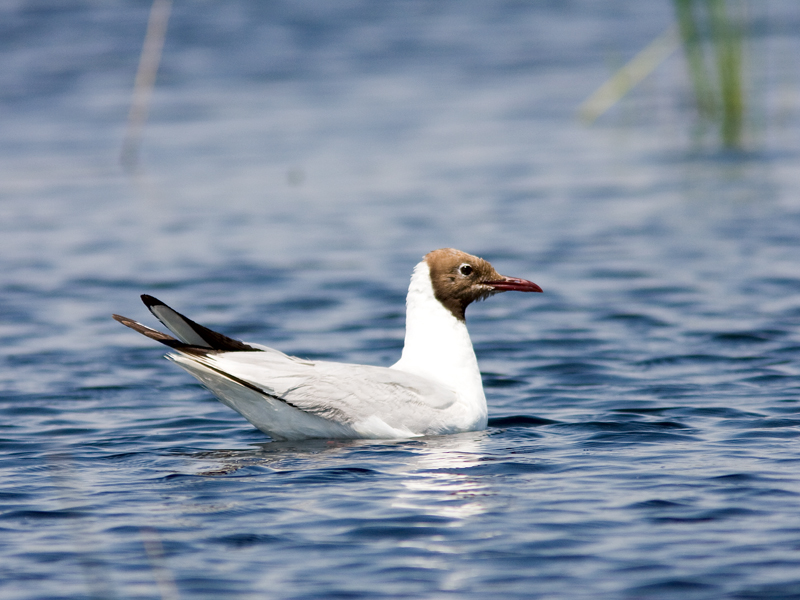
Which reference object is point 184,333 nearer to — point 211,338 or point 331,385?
point 211,338

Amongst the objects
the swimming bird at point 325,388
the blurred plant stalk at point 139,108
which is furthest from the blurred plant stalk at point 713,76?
the swimming bird at point 325,388

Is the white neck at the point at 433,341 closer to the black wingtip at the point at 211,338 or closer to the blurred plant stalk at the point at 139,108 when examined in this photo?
the black wingtip at the point at 211,338

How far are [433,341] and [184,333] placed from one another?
1635mm

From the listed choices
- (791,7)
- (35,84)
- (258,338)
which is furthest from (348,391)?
(791,7)

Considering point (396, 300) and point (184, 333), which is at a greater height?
point (184, 333)

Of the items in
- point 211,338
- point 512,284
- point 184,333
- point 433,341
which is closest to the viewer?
point 211,338

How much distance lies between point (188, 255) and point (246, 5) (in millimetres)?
16774

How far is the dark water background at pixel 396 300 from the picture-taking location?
229 inches

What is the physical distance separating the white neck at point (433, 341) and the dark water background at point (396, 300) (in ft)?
1.75

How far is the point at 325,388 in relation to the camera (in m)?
7.57

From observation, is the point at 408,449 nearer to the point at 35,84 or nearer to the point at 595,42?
the point at 35,84

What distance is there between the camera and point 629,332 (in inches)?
421

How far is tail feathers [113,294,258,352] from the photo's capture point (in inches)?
291

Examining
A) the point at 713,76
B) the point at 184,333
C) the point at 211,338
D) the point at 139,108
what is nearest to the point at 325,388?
the point at 211,338
